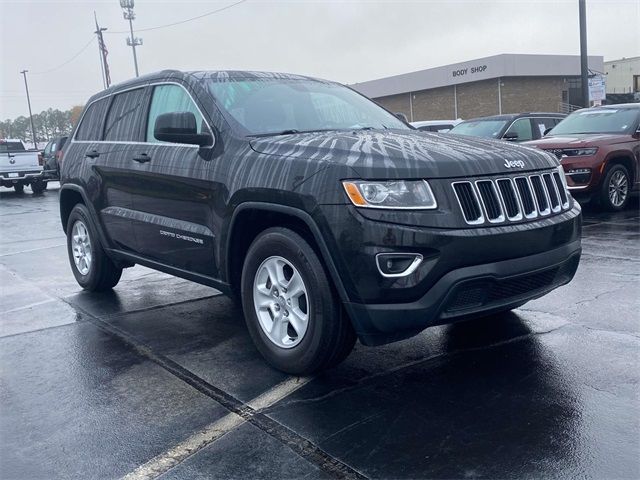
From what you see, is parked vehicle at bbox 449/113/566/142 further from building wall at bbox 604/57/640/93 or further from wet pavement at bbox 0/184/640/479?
building wall at bbox 604/57/640/93

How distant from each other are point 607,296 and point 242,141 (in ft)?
10.7

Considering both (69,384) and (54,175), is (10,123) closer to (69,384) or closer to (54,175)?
(54,175)

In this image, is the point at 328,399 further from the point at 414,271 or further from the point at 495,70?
the point at 495,70

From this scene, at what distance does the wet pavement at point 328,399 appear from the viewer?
121 inches

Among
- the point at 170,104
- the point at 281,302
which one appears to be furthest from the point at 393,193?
the point at 170,104

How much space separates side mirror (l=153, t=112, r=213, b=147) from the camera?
4480 mm

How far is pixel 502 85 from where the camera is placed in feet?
141

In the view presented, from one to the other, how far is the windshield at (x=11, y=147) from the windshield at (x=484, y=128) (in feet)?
60.7

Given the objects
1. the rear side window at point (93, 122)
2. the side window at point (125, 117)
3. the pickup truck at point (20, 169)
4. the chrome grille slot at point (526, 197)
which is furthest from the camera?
the pickup truck at point (20, 169)

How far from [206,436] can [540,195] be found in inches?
93.2

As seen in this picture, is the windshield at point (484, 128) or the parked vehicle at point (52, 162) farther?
the parked vehicle at point (52, 162)

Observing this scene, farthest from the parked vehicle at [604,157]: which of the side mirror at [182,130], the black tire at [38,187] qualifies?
the black tire at [38,187]

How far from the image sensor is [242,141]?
4.34m

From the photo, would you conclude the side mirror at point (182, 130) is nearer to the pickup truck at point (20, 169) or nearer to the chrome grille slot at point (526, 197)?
the chrome grille slot at point (526, 197)
